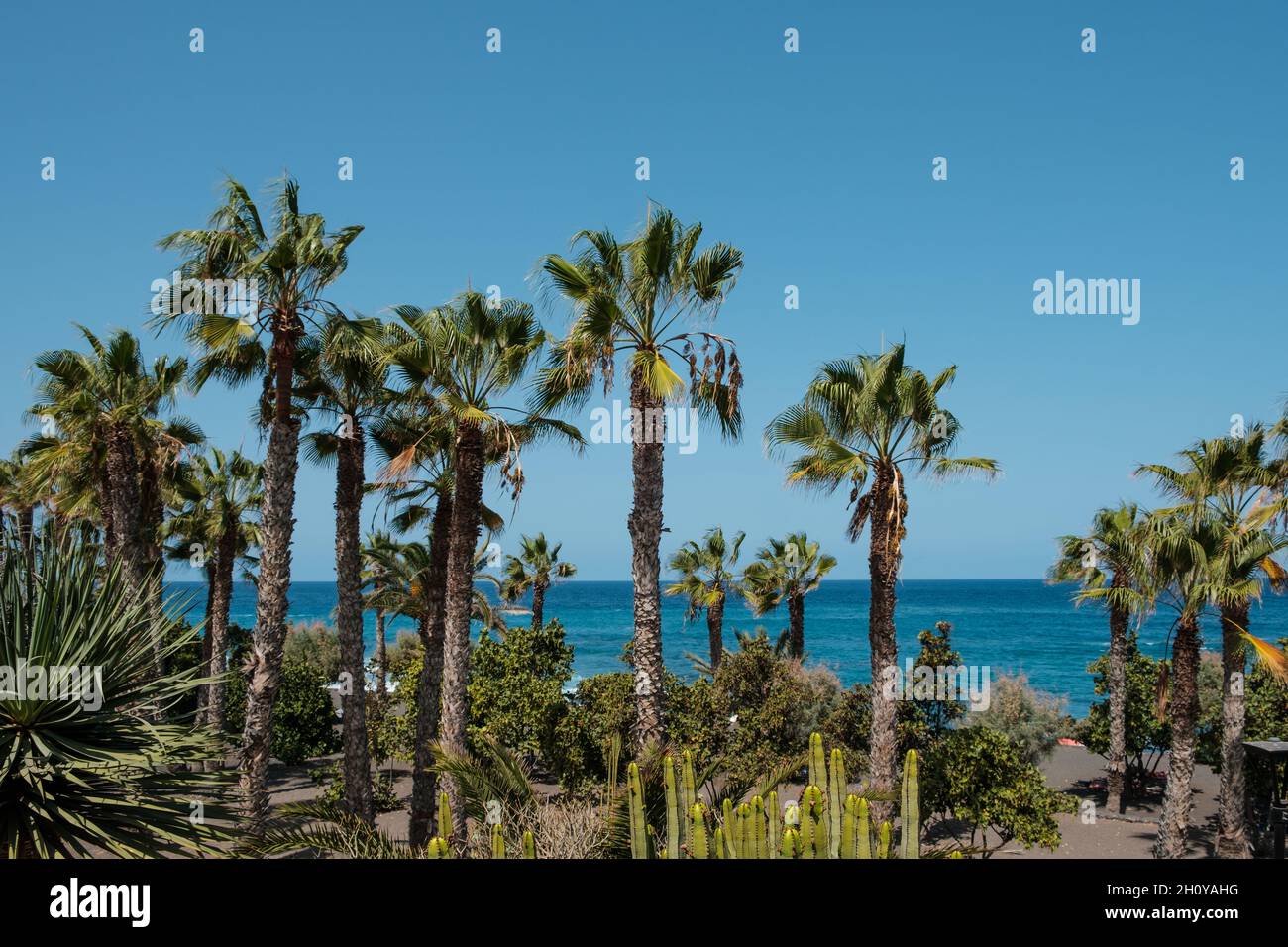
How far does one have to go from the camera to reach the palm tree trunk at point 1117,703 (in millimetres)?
27094

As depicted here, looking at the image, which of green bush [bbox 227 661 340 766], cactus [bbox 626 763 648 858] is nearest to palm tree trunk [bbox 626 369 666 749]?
cactus [bbox 626 763 648 858]

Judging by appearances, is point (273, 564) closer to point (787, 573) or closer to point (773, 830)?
point (773, 830)

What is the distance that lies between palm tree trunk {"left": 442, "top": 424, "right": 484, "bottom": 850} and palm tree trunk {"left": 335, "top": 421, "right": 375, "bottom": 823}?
288 centimetres

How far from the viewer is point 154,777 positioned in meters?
7.71

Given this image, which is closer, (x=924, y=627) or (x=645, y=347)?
(x=645, y=347)

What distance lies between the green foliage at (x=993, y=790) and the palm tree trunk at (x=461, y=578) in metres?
9.28

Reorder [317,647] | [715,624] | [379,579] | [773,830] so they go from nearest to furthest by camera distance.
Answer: [773,830] → [379,579] → [715,624] → [317,647]

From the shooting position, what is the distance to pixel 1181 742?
19.9 metres

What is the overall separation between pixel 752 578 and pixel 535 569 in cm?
1359

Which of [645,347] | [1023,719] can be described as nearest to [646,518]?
[645,347]

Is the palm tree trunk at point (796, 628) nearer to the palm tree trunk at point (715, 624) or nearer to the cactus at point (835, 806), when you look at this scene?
the palm tree trunk at point (715, 624)

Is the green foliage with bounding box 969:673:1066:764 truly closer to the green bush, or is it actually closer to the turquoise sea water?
the green bush

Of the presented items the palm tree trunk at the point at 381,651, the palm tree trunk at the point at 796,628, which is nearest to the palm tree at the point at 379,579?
the palm tree trunk at the point at 381,651
